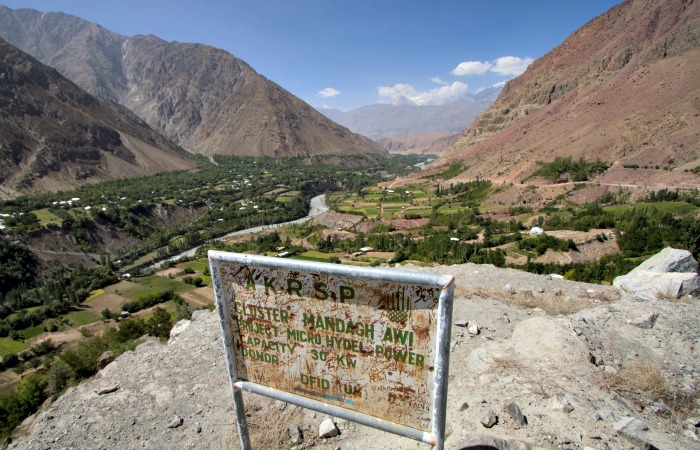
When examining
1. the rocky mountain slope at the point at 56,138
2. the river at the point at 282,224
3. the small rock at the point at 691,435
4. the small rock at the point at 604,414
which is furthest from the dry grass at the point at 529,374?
the rocky mountain slope at the point at 56,138

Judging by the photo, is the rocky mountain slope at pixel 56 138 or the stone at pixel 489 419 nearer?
the stone at pixel 489 419

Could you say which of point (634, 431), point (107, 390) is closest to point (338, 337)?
point (634, 431)

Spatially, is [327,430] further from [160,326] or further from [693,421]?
[160,326]

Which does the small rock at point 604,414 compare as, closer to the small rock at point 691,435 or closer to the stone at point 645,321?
the small rock at point 691,435

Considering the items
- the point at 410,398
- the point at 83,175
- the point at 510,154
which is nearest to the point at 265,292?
the point at 410,398

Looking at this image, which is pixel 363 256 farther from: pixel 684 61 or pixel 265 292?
pixel 684 61
